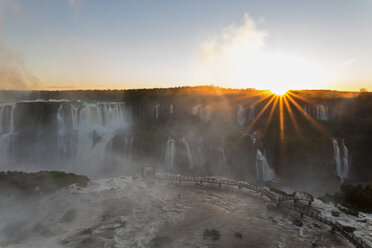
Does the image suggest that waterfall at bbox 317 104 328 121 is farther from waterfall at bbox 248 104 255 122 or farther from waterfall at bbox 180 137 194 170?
waterfall at bbox 180 137 194 170

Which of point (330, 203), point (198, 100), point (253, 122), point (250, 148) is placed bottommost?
point (330, 203)

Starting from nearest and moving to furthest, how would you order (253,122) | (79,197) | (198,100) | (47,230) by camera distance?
(47,230) < (79,197) < (253,122) < (198,100)

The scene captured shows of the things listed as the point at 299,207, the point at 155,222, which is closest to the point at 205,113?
the point at 299,207

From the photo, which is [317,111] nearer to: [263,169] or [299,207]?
[263,169]

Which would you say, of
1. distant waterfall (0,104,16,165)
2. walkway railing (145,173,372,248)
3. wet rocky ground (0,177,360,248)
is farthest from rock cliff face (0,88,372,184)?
wet rocky ground (0,177,360,248)

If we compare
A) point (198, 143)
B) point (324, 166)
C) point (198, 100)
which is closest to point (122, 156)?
point (198, 143)

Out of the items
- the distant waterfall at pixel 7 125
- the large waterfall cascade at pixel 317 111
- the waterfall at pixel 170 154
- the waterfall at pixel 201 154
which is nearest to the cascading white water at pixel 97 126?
the distant waterfall at pixel 7 125

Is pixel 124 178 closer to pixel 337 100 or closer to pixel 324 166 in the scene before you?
pixel 324 166
